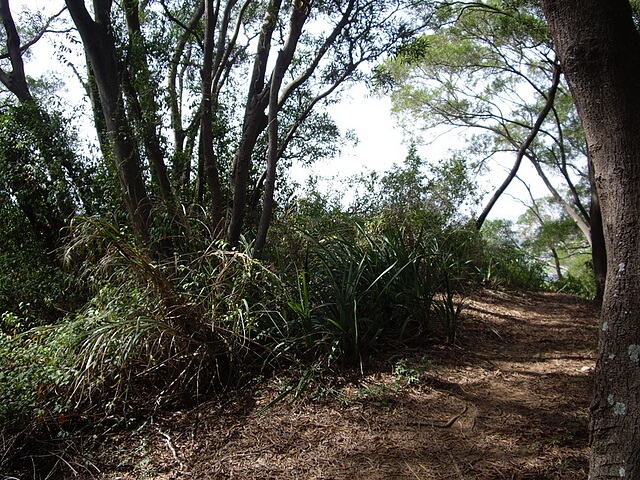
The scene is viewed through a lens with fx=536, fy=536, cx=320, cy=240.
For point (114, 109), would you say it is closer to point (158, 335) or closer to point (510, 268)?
point (158, 335)

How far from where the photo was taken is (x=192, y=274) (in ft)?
13.5

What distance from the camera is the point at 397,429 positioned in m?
2.96

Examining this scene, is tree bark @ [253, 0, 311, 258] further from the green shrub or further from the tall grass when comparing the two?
the green shrub

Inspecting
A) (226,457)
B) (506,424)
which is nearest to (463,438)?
(506,424)

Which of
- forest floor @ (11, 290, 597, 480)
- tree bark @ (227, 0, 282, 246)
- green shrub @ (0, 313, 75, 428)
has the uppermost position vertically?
tree bark @ (227, 0, 282, 246)

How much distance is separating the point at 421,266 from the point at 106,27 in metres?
4.24

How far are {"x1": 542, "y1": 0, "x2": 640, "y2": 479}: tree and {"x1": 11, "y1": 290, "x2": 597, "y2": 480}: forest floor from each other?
18.9 inches

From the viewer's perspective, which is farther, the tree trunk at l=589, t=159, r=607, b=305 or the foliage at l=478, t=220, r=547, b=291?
the foliage at l=478, t=220, r=547, b=291

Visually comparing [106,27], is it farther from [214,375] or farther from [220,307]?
[214,375]

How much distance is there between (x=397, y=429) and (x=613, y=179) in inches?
66.5

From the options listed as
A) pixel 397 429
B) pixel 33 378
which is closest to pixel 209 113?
pixel 33 378

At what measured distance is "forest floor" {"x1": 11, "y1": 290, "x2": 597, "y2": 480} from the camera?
265 cm

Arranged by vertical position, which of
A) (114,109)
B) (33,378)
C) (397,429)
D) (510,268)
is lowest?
(397,429)

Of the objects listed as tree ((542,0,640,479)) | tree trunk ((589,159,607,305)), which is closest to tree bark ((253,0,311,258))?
tree ((542,0,640,479))
